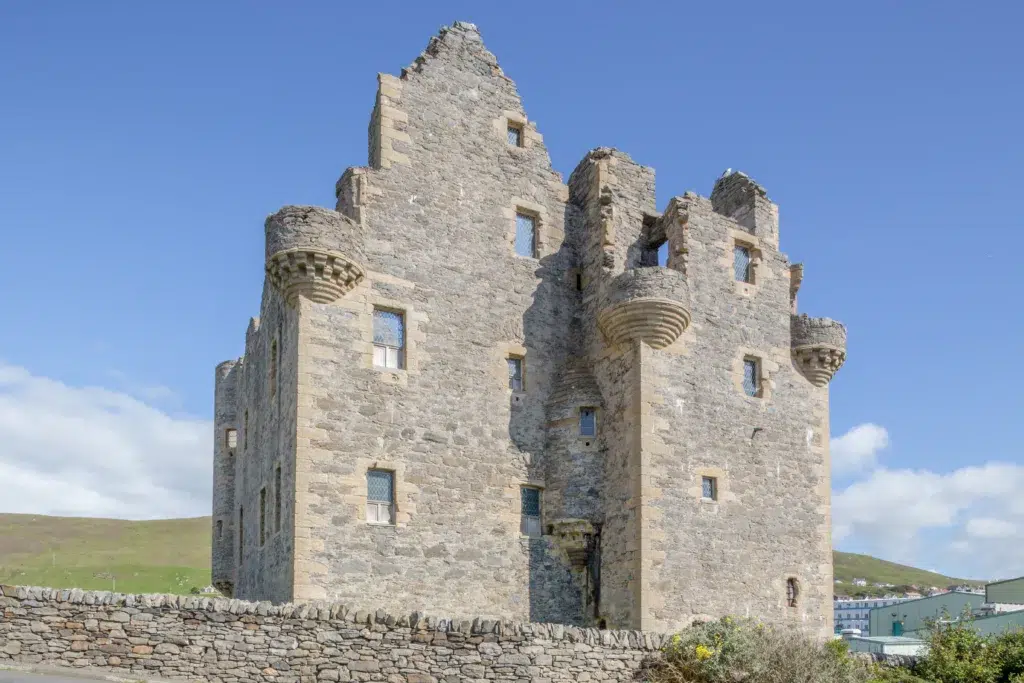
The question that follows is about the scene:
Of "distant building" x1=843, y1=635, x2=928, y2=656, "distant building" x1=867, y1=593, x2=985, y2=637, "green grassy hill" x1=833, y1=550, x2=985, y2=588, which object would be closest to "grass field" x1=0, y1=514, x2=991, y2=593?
"distant building" x1=843, y1=635, x2=928, y2=656

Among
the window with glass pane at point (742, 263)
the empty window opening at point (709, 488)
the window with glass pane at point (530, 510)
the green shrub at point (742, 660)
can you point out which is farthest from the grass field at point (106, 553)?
the green shrub at point (742, 660)

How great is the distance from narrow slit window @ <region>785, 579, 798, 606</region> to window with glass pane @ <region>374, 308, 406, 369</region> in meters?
11.5

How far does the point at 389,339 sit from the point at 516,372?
3.77 metres

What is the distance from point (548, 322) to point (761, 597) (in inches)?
348

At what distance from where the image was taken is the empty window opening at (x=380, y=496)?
76.1 ft

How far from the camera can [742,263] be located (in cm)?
2867

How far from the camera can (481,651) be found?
18703mm

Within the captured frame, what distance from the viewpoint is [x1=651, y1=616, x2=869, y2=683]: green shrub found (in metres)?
19.7

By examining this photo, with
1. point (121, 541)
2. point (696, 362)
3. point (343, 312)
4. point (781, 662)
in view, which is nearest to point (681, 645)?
point (781, 662)

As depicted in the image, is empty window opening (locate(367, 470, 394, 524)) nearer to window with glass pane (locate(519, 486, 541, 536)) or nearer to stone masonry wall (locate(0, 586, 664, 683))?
window with glass pane (locate(519, 486, 541, 536))

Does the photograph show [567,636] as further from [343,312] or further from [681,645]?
[343,312]

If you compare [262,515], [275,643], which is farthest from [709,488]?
[275,643]

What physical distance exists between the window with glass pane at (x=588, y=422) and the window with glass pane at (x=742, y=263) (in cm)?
577

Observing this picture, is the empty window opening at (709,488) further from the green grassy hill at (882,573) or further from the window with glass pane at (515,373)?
the green grassy hill at (882,573)
